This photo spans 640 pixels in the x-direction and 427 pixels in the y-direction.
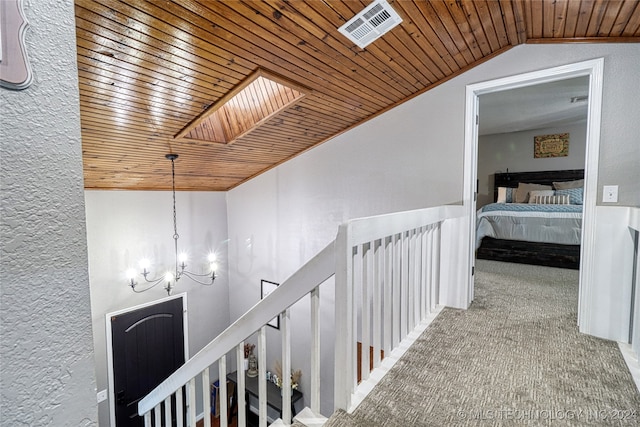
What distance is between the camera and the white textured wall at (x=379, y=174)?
79.4 inches

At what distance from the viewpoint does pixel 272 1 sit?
5.39 feet

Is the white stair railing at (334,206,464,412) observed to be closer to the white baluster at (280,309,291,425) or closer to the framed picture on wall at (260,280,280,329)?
the white baluster at (280,309,291,425)

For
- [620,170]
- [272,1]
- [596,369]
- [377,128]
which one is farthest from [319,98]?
[596,369]

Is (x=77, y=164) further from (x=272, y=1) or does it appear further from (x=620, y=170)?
(x=620, y=170)

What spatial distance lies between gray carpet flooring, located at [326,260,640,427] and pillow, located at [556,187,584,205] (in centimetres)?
333

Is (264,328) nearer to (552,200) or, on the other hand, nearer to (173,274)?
(173,274)

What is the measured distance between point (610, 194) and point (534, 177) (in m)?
4.31

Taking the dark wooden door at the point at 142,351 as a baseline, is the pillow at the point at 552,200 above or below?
above

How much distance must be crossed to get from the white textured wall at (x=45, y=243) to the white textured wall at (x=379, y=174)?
2722 millimetres

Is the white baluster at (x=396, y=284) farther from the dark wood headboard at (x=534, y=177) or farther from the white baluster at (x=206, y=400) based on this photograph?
the dark wood headboard at (x=534, y=177)

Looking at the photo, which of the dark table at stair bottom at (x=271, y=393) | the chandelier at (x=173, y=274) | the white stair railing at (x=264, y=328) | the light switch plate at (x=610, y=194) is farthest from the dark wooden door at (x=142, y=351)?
the light switch plate at (x=610, y=194)

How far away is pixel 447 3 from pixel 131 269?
4333 millimetres

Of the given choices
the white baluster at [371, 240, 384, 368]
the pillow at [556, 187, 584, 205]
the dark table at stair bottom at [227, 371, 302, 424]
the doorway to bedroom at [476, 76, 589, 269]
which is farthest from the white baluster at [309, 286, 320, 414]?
the pillow at [556, 187, 584, 205]

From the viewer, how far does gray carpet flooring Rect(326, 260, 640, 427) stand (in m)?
1.33
